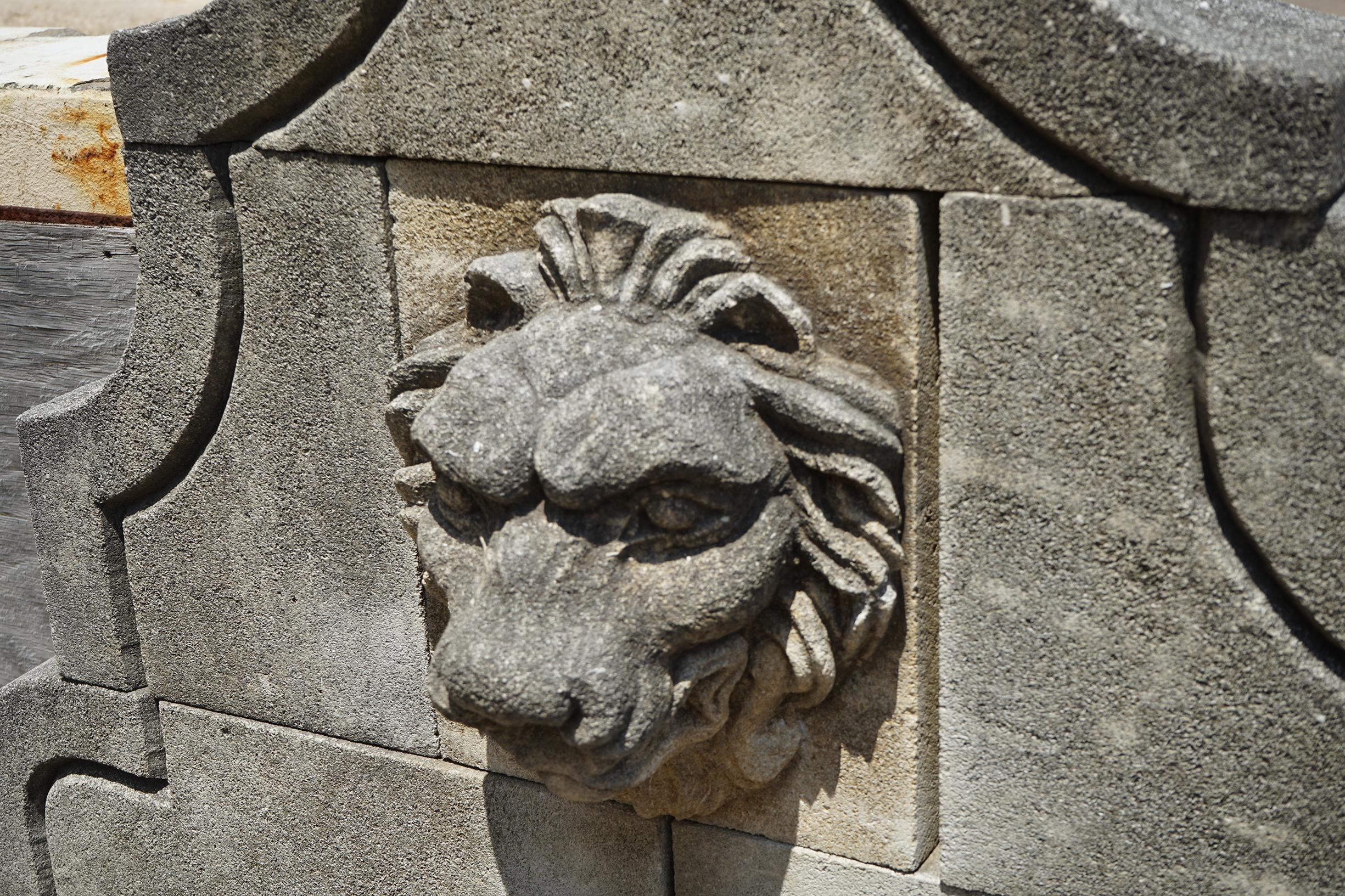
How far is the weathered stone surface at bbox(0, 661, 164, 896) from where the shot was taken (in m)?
2.91

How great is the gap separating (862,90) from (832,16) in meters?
0.10

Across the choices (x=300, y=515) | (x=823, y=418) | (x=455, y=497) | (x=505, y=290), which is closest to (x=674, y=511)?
(x=823, y=418)

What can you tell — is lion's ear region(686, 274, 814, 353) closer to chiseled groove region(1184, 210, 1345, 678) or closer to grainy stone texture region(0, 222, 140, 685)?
chiseled groove region(1184, 210, 1345, 678)

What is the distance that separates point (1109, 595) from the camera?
1.83m

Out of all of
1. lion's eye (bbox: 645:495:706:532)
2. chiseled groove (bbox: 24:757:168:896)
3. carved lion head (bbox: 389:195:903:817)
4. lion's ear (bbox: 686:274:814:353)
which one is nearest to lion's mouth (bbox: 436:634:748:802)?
carved lion head (bbox: 389:195:903:817)

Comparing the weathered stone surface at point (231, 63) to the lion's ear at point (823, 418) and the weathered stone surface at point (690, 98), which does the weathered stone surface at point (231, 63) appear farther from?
the lion's ear at point (823, 418)

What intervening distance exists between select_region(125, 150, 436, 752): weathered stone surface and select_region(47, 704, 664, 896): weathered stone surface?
75mm

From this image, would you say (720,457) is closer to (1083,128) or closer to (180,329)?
(1083,128)

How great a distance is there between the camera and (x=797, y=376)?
6.36 feet

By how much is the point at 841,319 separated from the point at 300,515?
1136mm

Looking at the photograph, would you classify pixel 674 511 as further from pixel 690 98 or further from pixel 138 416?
pixel 138 416

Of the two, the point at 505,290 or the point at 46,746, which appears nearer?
the point at 505,290

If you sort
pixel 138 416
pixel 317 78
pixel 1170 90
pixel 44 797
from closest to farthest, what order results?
pixel 1170 90 < pixel 317 78 < pixel 138 416 < pixel 44 797

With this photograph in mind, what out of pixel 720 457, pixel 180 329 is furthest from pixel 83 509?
pixel 720 457
